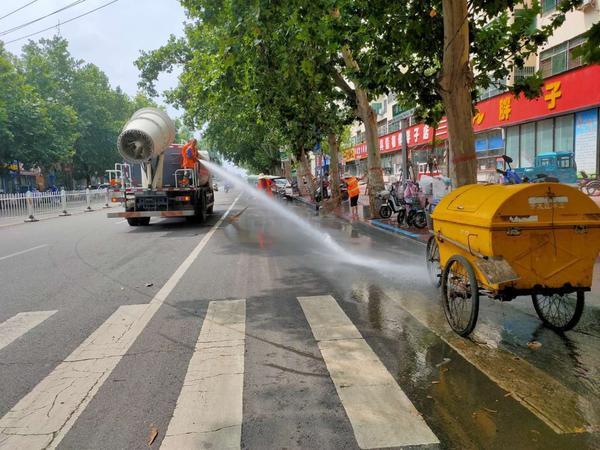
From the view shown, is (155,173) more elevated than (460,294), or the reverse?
(155,173)

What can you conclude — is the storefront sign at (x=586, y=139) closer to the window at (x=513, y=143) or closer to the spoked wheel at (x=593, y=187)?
the spoked wheel at (x=593, y=187)

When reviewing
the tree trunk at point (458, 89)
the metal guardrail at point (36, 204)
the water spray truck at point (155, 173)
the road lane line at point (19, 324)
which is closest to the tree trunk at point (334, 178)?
the water spray truck at point (155, 173)

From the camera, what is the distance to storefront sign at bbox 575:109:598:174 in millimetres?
19031

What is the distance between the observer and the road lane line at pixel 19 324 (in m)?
5.15

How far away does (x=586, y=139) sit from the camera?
19.5 metres

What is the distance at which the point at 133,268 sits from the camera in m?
8.88

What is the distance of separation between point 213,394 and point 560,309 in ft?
12.0

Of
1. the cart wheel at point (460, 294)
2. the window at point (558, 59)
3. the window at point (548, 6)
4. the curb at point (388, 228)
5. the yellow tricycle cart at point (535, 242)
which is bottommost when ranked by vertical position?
the curb at point (388, 228)

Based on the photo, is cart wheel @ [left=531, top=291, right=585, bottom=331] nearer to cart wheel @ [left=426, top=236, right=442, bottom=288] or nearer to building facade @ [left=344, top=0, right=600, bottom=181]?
cart wheel @ [left=426, top=236, right=442, bottom=288]

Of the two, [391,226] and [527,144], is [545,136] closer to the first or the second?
[527,144]

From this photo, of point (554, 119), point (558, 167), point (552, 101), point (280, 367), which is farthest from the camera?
point (554, 119)

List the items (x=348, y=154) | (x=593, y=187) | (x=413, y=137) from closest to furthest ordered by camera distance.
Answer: (x=593, y=187), (x=413, y=137), (x=348, y=154)

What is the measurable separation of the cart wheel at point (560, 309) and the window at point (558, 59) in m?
18.1

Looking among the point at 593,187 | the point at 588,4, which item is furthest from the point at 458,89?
the point at 588,4
